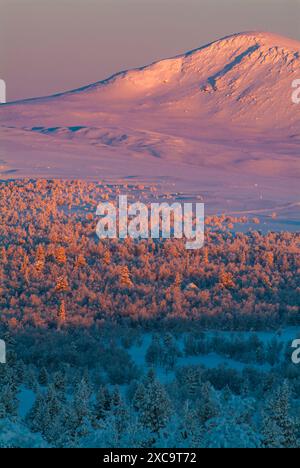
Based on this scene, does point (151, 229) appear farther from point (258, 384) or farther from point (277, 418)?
point (277, 418)

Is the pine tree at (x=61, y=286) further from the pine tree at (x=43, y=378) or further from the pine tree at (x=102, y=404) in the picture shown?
the pine tree at (x=102, y=404)

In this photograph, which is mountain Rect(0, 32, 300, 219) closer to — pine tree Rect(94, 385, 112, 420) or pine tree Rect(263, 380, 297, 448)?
pine tree Rect(94, 385, 112, 420)

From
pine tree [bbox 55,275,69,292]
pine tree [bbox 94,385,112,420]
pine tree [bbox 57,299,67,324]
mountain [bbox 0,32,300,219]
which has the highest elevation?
mountain [bbox 0,32,300,219]

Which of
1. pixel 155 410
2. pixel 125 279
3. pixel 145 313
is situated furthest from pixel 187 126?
pixel 155 410

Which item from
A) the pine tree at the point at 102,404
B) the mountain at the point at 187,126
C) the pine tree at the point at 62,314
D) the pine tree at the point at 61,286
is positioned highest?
the mountain at the point at 187,126

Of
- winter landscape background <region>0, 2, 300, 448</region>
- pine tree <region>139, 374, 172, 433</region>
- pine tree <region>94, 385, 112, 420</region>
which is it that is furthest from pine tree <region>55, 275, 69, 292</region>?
pine tree <region>139, 374, 172, 433</region>

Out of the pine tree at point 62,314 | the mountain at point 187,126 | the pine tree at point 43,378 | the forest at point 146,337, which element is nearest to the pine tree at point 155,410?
the forest at point 146,337

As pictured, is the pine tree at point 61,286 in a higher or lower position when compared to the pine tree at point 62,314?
higher

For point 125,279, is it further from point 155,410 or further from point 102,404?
point 155,410

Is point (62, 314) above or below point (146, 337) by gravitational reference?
above
